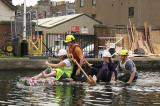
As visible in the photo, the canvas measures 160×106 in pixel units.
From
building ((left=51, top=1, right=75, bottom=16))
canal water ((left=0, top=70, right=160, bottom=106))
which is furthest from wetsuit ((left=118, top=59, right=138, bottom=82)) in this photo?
building ((left=51, top=1, right=75, bottom=16))

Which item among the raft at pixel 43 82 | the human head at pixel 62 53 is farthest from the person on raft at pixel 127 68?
the human head at pixel 62 53

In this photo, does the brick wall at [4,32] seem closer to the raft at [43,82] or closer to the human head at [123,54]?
the raft at [43,82]

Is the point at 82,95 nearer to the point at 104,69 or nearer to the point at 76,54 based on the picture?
the point at 104,69

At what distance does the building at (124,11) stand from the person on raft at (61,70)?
3454cm

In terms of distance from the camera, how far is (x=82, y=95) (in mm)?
14641

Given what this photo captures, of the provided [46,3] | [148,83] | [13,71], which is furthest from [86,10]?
[148,83]

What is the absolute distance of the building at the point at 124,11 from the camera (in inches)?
2041

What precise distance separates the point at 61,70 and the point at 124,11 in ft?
133

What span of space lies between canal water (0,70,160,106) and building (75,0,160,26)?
1331 inches

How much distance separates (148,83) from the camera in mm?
19453

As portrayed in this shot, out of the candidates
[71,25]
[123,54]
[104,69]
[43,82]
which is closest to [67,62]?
[43,82]

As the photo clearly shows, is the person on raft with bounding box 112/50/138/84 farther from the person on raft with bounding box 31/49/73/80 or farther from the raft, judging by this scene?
the person on raft with bounding box 31/49/73/80

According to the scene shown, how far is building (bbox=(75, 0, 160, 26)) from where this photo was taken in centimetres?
5184

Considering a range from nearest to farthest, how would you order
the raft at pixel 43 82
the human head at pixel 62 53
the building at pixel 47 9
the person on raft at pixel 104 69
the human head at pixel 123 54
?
the raft at pixel 43 82 < the human head at pixel 62 53 < the person on raft at pixel 104 69 < the human head at pixel 123 54 < the building at pixel 47 9
